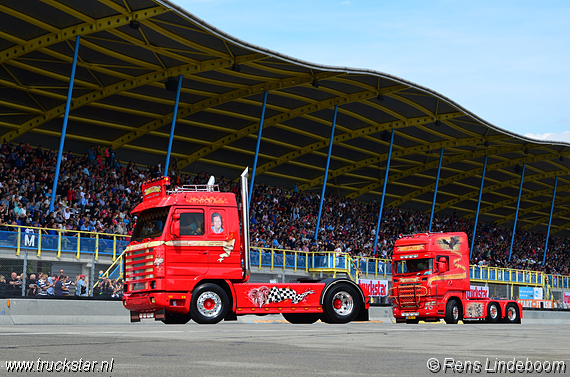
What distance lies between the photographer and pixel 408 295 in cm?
2627

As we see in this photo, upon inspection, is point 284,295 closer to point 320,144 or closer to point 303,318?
point 303,318

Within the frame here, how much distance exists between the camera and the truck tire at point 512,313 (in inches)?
1127

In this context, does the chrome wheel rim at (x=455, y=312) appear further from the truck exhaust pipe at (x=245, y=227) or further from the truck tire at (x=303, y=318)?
the truck exhaust pipe at (x=245, y=227)

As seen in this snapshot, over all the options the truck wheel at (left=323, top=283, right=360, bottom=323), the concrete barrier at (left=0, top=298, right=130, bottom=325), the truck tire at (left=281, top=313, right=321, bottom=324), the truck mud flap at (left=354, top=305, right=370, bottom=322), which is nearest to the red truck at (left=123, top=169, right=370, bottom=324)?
the truck wheel at (left=323, top=283, right=360, bottom=323)

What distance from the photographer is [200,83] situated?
35031mm

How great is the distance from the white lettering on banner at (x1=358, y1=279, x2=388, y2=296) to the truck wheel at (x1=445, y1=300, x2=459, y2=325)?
877 centimetres

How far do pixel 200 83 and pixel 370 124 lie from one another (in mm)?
13160

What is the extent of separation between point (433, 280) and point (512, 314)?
223 inches

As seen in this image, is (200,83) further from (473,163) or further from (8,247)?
(473,163)

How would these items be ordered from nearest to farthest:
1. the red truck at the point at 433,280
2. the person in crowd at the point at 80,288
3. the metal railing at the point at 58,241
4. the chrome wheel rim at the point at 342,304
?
the chrome wheel rim at the point at 342,304, the person in crowd at the point at 80,288, the metal railing at the point at 58,241, the red truck at the point at 433,280

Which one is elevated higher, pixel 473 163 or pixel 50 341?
pixel 473 163

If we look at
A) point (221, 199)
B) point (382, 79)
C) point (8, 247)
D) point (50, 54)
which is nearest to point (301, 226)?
point (382, 79)

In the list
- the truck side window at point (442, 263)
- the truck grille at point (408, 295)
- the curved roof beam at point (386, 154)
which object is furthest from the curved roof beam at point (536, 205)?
the truck grille at point (408, 295)

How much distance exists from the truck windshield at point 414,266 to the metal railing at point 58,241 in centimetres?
1087
